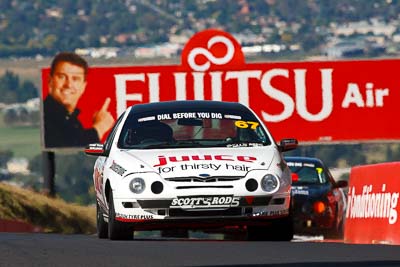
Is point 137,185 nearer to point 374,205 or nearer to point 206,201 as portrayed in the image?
point 206,201

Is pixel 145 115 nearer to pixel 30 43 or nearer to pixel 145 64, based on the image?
pixel 145 64

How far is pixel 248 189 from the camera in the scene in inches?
613

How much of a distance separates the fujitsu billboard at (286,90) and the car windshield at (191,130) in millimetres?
23453

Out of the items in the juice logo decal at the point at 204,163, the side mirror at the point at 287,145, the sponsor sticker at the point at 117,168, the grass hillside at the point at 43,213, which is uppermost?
the side mirror at the point at 287,145

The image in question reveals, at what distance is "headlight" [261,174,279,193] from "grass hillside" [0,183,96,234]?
1402cm

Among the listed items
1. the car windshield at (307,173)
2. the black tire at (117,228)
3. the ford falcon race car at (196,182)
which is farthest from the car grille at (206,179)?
the car windshield at (307,173)

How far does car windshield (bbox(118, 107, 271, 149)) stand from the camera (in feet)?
54.0

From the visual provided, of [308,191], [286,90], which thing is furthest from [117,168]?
[286,90]

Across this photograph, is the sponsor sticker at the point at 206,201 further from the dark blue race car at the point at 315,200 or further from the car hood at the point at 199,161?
the dark blue race car at the point at 315,200

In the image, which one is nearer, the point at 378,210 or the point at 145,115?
the point at 145,115

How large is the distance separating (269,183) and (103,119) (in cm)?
2552

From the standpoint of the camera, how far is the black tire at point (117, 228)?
1599 cm

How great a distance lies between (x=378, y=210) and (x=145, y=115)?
3.21 m

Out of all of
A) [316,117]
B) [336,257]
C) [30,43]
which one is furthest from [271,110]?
[30,43]
